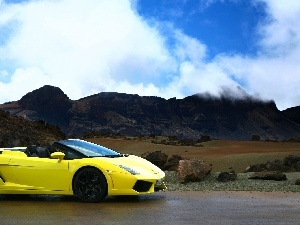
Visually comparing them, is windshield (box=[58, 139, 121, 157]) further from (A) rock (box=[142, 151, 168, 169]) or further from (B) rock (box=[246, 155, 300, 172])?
(B) rock (box=[246, 155, 300, 172])

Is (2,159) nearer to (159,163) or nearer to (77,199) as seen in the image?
(77,199)

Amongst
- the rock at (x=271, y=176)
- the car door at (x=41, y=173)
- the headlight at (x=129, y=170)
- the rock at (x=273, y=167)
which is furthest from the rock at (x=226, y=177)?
the rock at (x=273, y=167)

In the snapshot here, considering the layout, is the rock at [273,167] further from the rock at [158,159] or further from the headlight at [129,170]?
the headlight at [129,170]

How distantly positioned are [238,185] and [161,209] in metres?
5.47

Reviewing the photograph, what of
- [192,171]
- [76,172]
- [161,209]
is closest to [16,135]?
[192,171]

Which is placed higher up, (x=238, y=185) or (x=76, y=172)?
(x=76, y=172)

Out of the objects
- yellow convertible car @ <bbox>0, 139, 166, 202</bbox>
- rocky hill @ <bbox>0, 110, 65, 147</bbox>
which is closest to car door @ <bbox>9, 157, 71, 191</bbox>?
yellow convertible car @ <bbox>0, 139, 166, 202</bbox>

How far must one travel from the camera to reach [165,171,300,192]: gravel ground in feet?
47.2

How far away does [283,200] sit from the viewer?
38.2ft

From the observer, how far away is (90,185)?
11.2 meters

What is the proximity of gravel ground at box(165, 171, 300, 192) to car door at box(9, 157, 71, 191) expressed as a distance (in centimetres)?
393

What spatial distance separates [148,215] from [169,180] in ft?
26.1

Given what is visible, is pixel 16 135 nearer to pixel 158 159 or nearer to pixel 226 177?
pixel 158 159

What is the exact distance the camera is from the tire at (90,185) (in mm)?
11047
